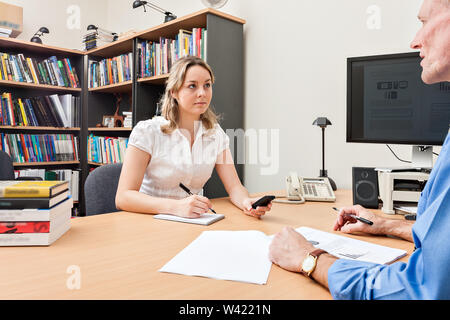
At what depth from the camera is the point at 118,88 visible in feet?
10.8

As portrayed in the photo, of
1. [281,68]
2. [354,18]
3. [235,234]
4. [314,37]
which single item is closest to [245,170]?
→ [281,68]

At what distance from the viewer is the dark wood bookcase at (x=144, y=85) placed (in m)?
2.29

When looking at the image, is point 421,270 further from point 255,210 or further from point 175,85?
point 175,85

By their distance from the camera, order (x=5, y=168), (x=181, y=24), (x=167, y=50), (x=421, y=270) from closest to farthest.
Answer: (x=421, y=270) → (x=5, y=168) → (x=181, y=24) → (x=167, y=50)

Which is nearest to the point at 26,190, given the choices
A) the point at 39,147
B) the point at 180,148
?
the point at 180,148

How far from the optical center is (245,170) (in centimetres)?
252

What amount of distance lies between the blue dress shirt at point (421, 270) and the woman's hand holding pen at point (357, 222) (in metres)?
0.39

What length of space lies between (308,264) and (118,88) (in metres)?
3.04

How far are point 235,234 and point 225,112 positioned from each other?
1475 millimetres

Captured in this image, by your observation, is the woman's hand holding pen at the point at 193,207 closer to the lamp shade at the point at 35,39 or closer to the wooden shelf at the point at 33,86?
the wooden shelf at the point at 33,86

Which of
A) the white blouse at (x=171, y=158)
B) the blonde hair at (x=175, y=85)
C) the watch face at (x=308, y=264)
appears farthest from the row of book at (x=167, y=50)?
the watch face at (x=308, y=264)

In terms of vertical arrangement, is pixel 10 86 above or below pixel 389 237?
above

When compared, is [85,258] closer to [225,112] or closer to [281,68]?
[225,112]

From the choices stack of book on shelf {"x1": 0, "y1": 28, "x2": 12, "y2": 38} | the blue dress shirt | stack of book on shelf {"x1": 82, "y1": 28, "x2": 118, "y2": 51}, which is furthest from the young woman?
stack of book on shelf {"x1": 0, "y1": 28, "x2": 12, "y2": 38}
